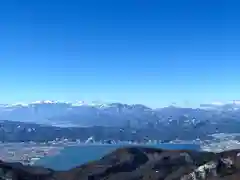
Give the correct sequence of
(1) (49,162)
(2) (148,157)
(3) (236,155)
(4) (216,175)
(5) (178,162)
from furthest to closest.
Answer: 1. (1) (49,162)
2. (2) (148,157)
3. (5) (178,162)
4. (3) (236,155)
5. (4) (216,175)

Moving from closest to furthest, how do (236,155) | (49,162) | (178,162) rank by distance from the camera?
(236,155)
(178,162)
(49,162)

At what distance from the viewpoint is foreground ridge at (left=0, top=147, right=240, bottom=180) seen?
75.2m

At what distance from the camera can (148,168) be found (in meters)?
89.9

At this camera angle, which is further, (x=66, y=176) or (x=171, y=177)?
(x=66, y=176)

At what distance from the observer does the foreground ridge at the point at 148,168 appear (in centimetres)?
7519

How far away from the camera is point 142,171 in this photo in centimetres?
8738

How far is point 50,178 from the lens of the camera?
288 ft

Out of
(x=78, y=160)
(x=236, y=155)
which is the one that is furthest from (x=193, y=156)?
(x=78, y=160)

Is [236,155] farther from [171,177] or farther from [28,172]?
[28,172]

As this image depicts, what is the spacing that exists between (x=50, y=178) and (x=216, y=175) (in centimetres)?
3680

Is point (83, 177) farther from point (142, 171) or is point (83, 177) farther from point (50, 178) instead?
point (142, 171)

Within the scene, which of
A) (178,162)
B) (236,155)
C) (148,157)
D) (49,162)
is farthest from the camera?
(49,162)

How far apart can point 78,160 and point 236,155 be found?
11397 cm

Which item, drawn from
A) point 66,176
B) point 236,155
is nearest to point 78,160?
point 66,176
